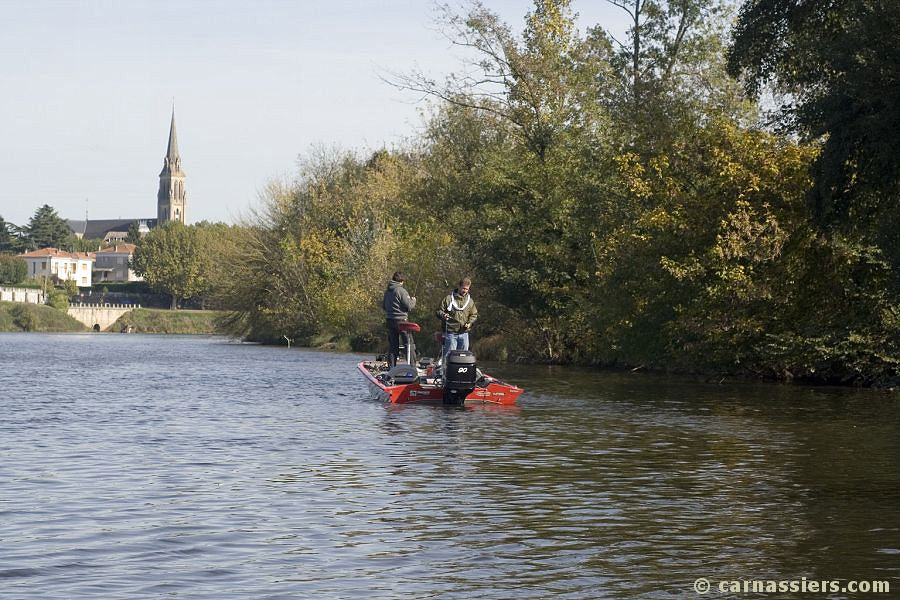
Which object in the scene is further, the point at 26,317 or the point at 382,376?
the point at 26,317

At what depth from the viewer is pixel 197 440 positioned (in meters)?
18.9

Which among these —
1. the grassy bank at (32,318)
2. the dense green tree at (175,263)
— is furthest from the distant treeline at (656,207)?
the dense green tree at (175,263)

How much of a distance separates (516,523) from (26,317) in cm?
13326

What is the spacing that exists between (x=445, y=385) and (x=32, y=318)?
123m

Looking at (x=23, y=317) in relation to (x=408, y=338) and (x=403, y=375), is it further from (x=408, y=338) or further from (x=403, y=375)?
(x=403, y=375)

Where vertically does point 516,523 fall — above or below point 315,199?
below

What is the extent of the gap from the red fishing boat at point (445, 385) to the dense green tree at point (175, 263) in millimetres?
145445

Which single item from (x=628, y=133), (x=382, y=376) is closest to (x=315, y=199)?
(x=628, y=133)

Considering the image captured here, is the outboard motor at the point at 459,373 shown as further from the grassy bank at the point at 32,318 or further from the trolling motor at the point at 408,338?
the grassy bank at the point at 32,318

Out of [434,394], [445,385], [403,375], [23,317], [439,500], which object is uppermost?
[23,317]

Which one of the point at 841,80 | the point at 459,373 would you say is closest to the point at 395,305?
the point at 459,373

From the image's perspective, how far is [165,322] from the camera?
148250mm

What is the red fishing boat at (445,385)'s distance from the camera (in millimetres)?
23406

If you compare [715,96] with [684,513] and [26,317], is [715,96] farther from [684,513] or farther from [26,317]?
[26,317]
